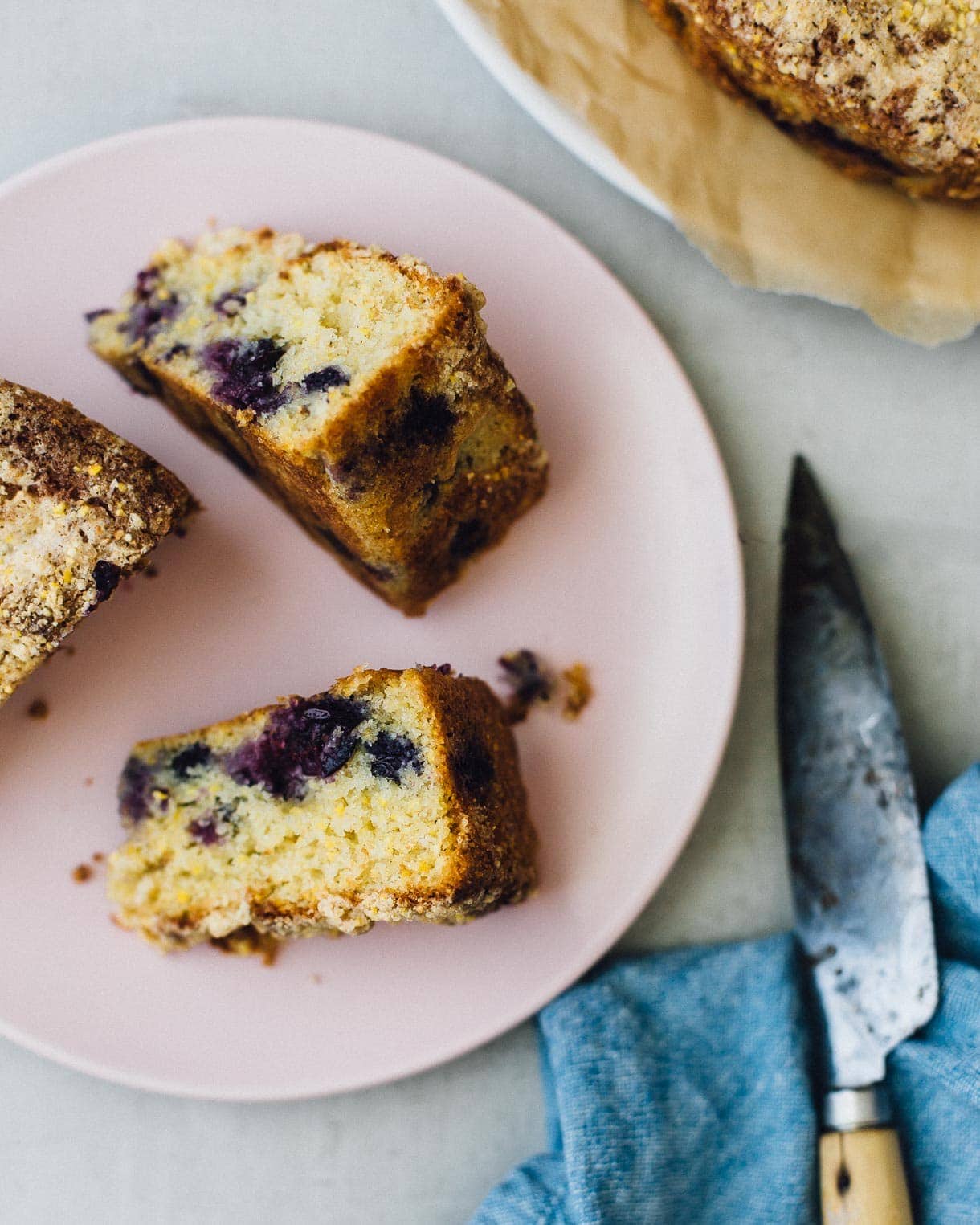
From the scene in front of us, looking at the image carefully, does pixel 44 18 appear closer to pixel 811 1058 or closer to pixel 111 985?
pixel 111 985

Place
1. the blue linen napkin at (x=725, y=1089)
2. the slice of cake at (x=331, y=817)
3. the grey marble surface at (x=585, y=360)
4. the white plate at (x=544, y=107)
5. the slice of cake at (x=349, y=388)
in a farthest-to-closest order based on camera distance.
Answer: the grey marble surface at (x=585, y=360) → the blue linen napkin at (x=725, y=1089) → the white plate at (x=544, y=107) → the slice of cake at (x=331, y=817) → the slice of cake at (x=349, y=388)

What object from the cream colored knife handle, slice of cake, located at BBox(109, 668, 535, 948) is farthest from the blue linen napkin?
slice of cake, located at BBox(109, 668, 535, 948)

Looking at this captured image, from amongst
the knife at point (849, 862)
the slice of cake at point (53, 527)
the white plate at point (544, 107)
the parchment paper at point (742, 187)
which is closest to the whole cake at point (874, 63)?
the parchment paper at point (742, 187)

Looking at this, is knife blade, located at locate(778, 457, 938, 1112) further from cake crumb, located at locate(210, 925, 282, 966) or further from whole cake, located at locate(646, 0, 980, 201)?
cake crumb, located at locate(210, 925, 282, 966)

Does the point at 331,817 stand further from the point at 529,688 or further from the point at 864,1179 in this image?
the point at 864,1179

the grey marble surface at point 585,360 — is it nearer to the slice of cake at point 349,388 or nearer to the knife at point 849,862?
the knife at point 849,862

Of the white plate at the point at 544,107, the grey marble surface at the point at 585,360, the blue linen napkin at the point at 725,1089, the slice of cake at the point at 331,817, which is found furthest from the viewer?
the grey marble surface at the point at 585,360

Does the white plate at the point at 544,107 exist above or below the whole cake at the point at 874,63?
above

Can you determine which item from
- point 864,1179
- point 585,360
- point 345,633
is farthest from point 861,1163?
point 585,360
